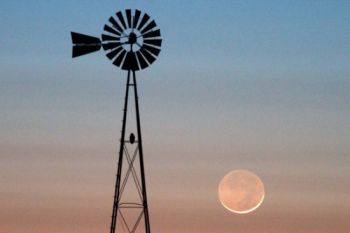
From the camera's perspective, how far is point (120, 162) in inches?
965

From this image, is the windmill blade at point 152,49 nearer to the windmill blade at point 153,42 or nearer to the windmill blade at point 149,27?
the windmill blade at point 153,42

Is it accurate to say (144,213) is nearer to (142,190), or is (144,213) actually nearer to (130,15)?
(142,190)

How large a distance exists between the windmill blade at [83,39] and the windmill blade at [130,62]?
5.79 ft

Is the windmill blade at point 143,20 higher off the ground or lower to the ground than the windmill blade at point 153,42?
higher

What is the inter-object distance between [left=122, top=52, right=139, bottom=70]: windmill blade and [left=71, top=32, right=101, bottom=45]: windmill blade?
5.79 ft

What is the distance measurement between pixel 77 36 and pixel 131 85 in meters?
3.87

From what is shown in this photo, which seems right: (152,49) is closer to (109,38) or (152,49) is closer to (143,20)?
(143,20)

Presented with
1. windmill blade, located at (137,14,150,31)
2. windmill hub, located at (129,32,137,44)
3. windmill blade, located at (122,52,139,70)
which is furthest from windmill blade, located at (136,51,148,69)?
windmill blade, located at (137,14,150,31)

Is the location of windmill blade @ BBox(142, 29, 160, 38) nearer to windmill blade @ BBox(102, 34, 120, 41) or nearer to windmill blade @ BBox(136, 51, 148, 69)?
windmill blade @ BBox(136, 51, 148, 69)

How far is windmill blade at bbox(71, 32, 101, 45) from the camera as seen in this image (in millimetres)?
25891

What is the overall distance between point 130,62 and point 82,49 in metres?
2.63

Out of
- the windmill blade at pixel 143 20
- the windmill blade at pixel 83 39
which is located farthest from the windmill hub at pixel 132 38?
the windmill blade at pixel 83 39

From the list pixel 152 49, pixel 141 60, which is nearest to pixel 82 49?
pixel 141 60

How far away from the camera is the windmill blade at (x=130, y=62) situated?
25281 mm
